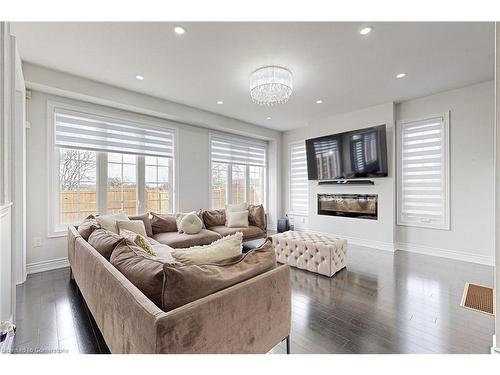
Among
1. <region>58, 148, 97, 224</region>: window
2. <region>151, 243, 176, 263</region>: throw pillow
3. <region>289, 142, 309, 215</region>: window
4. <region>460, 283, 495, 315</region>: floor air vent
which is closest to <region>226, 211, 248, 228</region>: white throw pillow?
<region>151, 243, 176, 263</region>: throw pillow

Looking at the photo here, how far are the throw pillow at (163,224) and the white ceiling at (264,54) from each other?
2130 mm

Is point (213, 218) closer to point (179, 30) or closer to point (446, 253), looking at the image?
point (179, 30)

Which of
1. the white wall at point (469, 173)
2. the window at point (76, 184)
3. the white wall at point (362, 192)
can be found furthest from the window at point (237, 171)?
the white wall at point (469, 173)

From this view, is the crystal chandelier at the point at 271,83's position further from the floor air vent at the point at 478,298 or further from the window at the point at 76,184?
the floor air vent at the point at 478,298

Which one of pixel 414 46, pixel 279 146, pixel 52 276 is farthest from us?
pixel 279 146

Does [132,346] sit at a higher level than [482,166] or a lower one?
lower

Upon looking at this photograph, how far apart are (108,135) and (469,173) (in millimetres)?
6007

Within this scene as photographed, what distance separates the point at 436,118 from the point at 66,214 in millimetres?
6363

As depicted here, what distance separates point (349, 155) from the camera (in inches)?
190

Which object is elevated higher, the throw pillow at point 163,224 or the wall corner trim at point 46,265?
the throw pillow at point 163,224

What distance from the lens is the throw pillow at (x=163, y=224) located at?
395 centimetres

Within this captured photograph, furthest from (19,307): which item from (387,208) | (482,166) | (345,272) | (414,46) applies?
(482,166)

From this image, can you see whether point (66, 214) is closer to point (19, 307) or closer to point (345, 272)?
Result: point (19, 307)
